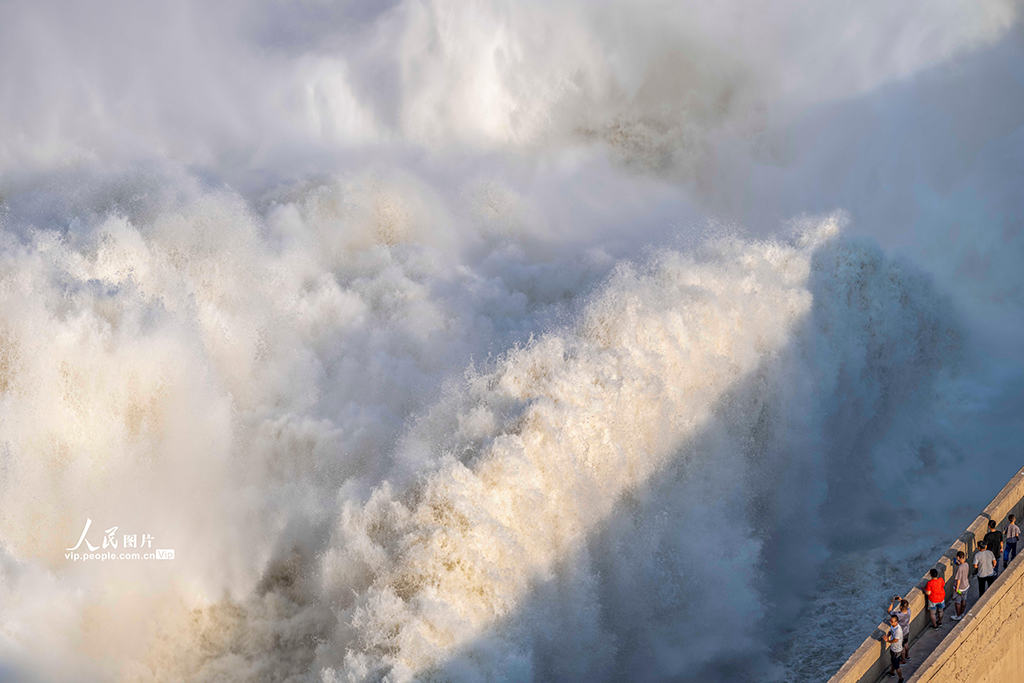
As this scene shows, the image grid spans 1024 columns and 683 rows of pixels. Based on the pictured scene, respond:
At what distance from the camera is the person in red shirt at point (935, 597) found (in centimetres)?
1002

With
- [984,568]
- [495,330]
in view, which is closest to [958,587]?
[984,568]

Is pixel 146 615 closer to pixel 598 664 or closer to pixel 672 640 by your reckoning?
pixel 598 664

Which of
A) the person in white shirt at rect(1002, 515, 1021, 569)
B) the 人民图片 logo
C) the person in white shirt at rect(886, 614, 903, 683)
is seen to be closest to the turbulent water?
the 人民图片 logo

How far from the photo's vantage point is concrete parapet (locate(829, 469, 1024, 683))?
935 centimetres

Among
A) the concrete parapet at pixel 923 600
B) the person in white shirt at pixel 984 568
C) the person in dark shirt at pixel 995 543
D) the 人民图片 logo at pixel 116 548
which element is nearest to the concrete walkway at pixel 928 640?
the concrete parapet at pixel 923 600

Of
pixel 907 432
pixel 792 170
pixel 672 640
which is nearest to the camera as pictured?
pixel 672 640

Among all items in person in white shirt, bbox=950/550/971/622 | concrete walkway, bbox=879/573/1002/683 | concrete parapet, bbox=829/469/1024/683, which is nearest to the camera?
concrete parapet, bbox=829/469/1024/683

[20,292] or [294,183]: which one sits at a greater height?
[294,183]

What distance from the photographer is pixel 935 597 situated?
10.0 m

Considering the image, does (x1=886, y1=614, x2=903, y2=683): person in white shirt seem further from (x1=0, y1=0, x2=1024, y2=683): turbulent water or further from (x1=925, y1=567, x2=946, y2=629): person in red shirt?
(x1=0, y1=0, x2=1024, y2=683): turbulent water

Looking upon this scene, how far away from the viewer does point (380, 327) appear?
1700cm

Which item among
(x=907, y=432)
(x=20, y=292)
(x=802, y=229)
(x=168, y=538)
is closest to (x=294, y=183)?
(x=20, y=292)

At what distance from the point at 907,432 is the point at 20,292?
1566 centimetres

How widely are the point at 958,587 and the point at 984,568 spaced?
46cm
